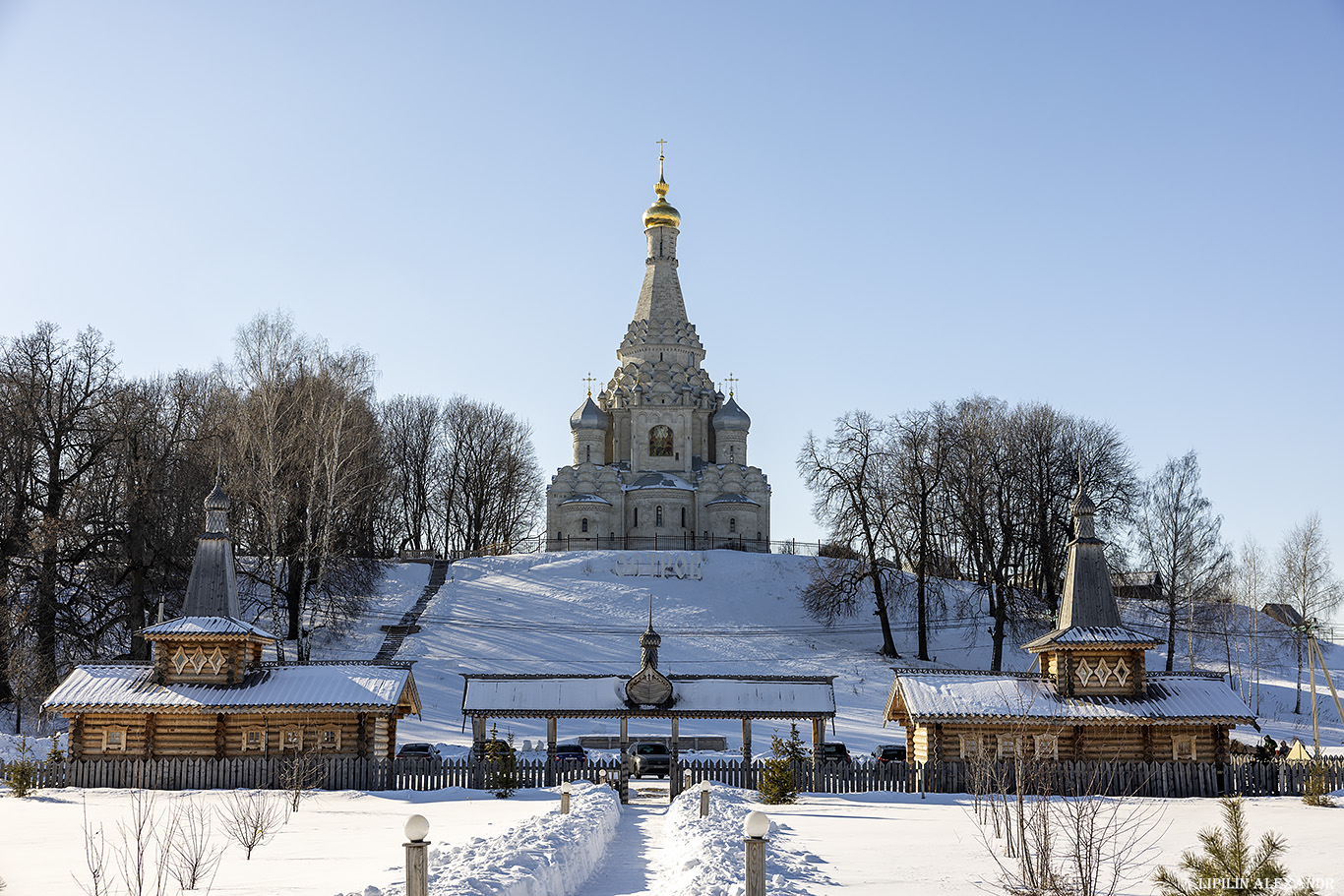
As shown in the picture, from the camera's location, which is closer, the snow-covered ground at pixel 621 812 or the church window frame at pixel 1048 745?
the snow-covered ground at pixel 621 812

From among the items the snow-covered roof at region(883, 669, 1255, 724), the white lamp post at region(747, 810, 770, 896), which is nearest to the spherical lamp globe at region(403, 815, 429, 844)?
the white lamp post at region(747, 810, 770, 896)

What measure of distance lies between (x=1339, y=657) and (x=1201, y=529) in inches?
430

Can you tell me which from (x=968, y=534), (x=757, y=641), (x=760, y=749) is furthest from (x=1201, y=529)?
(x=760, y=749)

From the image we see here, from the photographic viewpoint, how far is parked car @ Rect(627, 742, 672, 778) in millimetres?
32406

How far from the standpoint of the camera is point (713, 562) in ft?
191

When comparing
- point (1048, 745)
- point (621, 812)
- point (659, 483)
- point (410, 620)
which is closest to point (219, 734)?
point (621, 812)

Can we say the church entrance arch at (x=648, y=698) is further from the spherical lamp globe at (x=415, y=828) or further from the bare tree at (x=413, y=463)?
the bare tree at (x=413, y=463)

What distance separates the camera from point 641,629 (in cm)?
4966

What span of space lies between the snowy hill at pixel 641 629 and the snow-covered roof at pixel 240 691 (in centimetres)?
581

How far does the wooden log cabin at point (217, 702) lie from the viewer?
94.9ft

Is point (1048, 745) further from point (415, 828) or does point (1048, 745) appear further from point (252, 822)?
point (415, 828)

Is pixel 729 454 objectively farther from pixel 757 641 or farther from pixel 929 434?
pixel 757 641

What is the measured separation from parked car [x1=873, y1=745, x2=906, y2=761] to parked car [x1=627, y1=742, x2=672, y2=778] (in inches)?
232

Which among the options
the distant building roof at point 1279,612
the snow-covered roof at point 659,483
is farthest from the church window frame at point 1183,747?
the snow-covered roof at point 659,483
